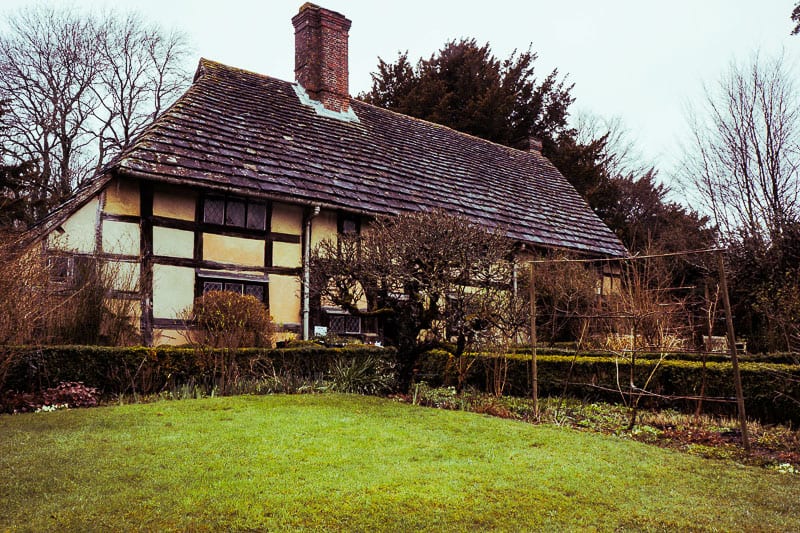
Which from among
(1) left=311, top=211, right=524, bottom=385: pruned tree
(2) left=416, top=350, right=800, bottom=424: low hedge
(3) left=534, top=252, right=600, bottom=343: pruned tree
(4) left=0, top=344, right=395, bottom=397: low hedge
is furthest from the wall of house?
(3) left=534, top=252, right=600, bottom=343: pruned tree

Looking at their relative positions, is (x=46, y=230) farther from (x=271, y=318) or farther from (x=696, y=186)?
(x=696, y=186)

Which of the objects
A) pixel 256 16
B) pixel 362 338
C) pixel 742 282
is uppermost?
pixel 256 16

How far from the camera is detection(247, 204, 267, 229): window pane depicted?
460 inches

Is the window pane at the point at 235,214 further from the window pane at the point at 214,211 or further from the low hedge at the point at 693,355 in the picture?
the low hedge at the point at 693,355

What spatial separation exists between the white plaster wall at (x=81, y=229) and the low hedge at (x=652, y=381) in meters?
6.10

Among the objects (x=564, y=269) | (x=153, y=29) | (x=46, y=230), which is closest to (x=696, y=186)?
(x=564, y=269)

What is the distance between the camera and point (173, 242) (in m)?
10.8

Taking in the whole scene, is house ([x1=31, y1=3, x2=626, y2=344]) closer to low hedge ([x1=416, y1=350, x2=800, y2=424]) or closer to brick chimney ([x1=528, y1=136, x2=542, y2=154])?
low hedge ([x1=416, y1=350, x2=800, y2=424])

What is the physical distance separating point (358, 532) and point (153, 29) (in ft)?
84.2

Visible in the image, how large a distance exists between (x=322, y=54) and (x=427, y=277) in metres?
9.82

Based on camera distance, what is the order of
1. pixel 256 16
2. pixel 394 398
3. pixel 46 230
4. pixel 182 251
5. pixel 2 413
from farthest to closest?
pixel 256 16
pixel 182 251
pixel 46 230
pixel 394 398
pixel 2 413

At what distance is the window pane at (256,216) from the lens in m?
11.7

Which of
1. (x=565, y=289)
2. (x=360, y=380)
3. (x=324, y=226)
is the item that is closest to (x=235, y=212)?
(x=324, y=226)

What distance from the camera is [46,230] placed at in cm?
1008
